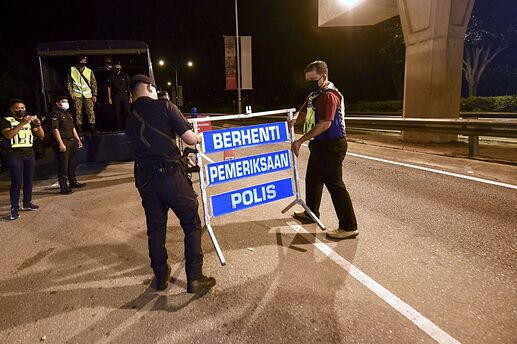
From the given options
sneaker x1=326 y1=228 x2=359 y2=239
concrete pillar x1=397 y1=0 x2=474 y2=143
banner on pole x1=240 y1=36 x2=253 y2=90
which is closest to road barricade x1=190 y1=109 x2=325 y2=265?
sneaker x1=326 y1=228 x2=359 y2=239

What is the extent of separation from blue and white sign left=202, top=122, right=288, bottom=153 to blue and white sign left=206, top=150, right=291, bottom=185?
175mm

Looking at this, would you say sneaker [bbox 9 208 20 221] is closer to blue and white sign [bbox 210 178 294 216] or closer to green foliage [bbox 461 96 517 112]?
blue and white sign [bbox 210 178 294 216]

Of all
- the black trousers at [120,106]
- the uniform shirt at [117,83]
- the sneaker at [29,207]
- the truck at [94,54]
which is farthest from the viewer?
the black trousers at [120,106]

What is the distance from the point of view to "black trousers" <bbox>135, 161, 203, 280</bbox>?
3.47 m

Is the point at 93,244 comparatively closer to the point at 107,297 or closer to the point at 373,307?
the point at 107,297

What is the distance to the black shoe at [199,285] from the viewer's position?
3.54 meters

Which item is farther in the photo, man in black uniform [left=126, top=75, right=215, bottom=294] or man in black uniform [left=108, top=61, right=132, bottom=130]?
man in black uniform [left=108, top=61, right=132, bottom=130]

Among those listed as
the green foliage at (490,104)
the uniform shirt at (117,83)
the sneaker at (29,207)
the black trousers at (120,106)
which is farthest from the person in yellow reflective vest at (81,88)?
the green foliage at (490,104)

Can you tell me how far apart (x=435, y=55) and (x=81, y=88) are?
10748 mm

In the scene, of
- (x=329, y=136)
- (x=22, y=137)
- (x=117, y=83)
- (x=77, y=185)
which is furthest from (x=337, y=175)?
(x=117, y=83)

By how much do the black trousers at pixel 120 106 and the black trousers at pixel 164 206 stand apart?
7.53m

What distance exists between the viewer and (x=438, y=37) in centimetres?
1237

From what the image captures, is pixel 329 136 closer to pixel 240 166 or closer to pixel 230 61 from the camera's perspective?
pixel 240 166

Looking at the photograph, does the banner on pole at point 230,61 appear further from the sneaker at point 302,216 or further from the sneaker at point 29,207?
the sneaker at point 302,216
